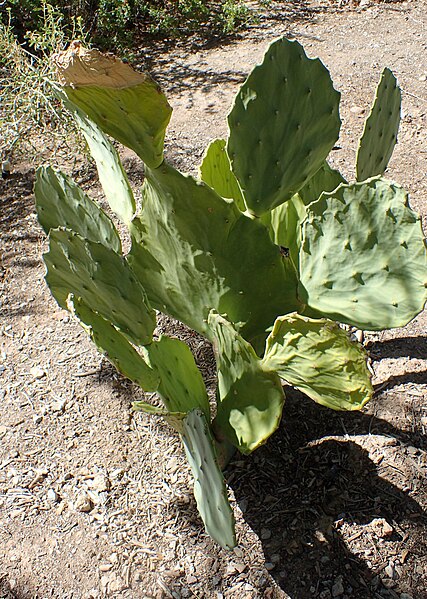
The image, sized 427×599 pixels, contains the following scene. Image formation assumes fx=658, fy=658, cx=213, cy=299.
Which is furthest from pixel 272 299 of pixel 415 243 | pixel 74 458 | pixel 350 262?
pixel 74 458

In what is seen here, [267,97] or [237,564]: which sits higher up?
[267,97]

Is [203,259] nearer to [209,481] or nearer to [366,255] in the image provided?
[366,255]

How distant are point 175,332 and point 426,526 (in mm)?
1171

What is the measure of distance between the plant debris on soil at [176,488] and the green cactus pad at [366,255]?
597 millimetres

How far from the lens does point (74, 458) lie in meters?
2.20

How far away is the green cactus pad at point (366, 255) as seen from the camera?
1529 millimetres

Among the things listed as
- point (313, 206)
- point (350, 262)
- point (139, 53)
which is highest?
point (313, 206)

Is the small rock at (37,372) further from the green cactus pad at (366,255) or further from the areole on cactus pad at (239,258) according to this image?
the green cactus pad at (366,255)

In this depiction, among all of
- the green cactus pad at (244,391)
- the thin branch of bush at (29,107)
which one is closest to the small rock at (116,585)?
the green cactus pad at (244,391)

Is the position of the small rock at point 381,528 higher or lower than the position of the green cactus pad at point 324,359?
lower

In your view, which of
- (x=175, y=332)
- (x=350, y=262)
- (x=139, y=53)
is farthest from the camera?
(x=139, y=53)

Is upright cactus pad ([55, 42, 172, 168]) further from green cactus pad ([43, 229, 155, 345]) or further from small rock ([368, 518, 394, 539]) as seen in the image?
small rock ([368, 518, 394, 539])

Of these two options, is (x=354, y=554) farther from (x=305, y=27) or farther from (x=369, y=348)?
(x=305, y=27)

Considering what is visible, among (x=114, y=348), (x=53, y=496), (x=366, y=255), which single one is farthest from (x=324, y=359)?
(x=53, y=496)
